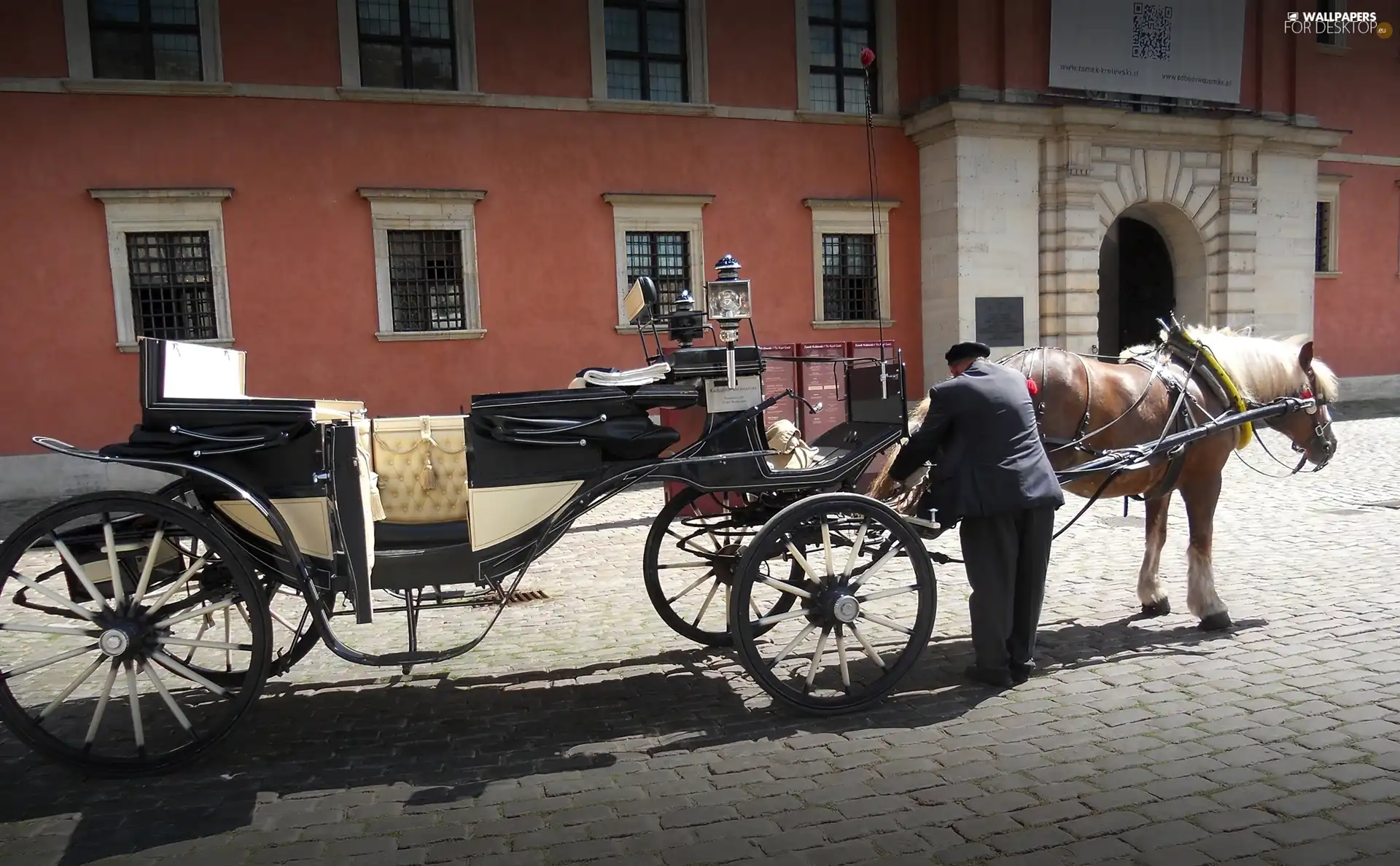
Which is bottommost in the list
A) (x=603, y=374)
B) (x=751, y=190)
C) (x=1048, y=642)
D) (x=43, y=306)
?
(x=1048, y=642)

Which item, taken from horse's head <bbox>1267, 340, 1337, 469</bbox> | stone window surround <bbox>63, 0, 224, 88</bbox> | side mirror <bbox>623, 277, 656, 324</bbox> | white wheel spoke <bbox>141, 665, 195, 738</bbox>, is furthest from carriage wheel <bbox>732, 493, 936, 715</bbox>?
stone window surround <bbox>63, 0, 224, 88</bbox>

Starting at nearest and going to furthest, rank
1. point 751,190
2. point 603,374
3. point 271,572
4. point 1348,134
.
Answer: point 271,572 < point 603,374 < point 751,190 < point 1348,134

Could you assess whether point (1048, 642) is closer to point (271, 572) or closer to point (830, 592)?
point (830, 592)

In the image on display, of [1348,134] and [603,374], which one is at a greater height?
[1348,134]

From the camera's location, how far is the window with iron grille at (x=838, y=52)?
15.7 metres

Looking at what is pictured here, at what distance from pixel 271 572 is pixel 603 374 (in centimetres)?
176

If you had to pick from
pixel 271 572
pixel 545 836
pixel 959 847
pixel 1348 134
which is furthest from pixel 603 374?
pixel 1348 134

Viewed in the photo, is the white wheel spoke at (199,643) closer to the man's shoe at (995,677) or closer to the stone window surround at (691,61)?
the man's shoe at (995,677)

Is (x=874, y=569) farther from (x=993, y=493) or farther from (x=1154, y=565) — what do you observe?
(x=1154, y=565)

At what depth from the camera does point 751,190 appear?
1515cm

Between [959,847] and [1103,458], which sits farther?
[1103,458]

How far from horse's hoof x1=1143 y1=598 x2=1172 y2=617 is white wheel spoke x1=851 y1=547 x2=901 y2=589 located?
2.45 metres

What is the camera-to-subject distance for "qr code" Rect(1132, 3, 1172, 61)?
16266 mm

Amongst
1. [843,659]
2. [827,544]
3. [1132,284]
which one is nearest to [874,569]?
[827,544]
